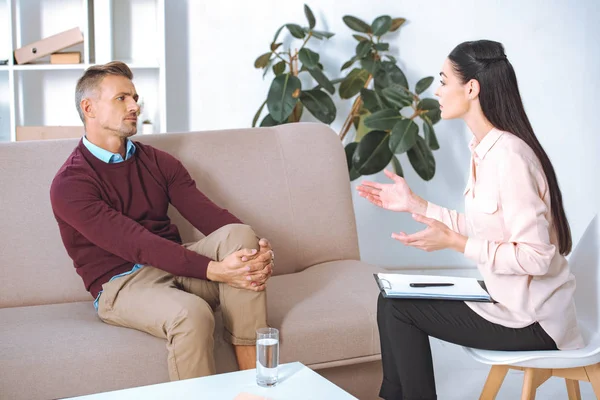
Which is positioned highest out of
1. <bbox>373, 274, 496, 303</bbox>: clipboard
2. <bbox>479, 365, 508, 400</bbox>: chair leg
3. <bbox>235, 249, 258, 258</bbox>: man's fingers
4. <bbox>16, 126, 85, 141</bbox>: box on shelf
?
<bbox>16, 126, 85, 141</bbox>: box on shelf

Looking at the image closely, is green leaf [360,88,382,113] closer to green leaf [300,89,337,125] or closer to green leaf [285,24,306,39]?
green leaf [300,89,337,125]

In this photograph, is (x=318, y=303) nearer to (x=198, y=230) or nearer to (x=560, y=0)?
(x=198, y=230)

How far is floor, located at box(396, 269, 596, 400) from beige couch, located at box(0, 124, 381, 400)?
1.48 feet

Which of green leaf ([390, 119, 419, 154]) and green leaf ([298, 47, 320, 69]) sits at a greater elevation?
green leaf ([298, 47, 320, 69])

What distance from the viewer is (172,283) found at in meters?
2.21

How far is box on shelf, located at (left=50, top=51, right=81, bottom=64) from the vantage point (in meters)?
3.89

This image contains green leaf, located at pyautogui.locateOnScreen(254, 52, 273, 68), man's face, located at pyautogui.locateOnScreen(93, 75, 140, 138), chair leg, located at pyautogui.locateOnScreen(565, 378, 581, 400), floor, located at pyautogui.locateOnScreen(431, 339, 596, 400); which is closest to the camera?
chair leg, located at pyautogui.locateOnScreen(565, 378, 581, 400)

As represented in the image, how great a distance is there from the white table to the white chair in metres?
0.48

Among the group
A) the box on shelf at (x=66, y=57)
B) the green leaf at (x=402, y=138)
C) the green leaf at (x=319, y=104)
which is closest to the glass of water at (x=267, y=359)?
the green leaf at (x=402, y=138)

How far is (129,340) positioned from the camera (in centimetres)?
199

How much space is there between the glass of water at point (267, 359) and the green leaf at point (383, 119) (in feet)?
7.15

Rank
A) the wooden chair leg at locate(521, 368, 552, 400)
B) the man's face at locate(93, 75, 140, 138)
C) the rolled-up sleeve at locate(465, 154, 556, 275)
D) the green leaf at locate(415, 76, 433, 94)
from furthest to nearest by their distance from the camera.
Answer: the green leaf at locate(415, 76, 433, 94) → the man's face at locate(93, 75, 140, 138) → the wooden chair leg at locate(521, 368, 552, 400) → the rolled-up sleeve at locate(465, 154, 556, 275)

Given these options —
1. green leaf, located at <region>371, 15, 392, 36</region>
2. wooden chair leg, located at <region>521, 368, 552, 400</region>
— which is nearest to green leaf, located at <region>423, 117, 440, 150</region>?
green leaf, located at <region>371, 15, 392, 36</region>

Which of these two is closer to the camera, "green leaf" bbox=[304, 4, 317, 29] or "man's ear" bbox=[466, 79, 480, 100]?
"man's ear" bbox=[466, 79, 480, 100]
